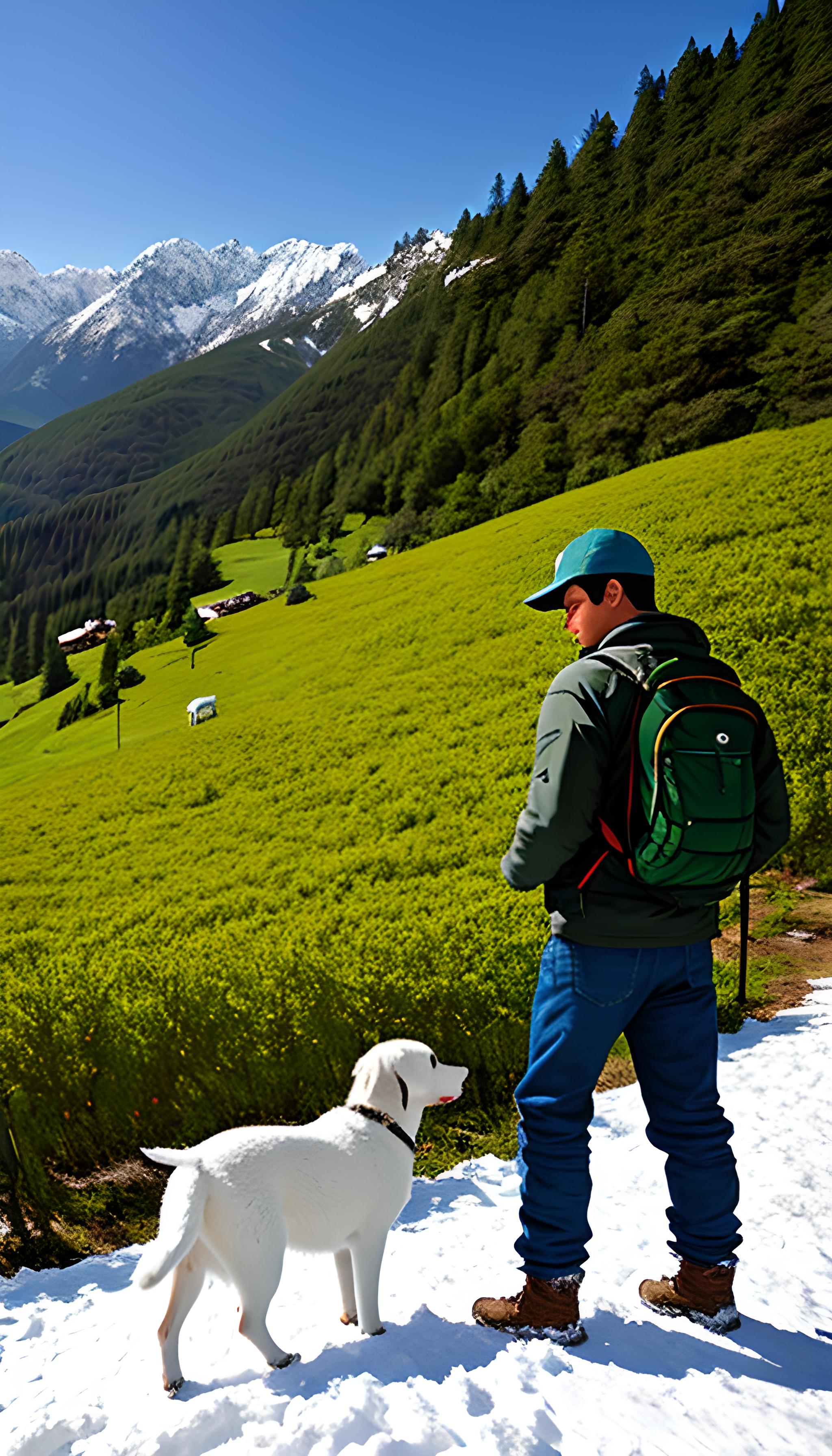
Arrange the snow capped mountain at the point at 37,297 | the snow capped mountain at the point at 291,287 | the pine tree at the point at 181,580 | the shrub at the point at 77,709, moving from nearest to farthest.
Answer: the shrub at the point at 77,709 < the pine tree at the point at 181,580 < the snow capped mountain at the point at 291,287 < the snow capped mountain at the point at 37,297

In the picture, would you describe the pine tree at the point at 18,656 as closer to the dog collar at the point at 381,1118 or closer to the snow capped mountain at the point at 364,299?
the snow capped mountain at the point at 364,299

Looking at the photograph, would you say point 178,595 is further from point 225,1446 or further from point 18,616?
point 225,1446

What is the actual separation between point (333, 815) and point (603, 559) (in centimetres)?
497

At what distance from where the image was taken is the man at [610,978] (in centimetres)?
182

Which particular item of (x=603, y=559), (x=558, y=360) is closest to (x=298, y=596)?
(x=558, y=360)

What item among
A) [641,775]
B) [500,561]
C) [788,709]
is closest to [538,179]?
[500,561]

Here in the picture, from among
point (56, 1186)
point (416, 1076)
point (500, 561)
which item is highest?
point (500, 561)

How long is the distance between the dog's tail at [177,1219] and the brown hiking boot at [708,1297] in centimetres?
130

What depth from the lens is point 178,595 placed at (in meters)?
11.2

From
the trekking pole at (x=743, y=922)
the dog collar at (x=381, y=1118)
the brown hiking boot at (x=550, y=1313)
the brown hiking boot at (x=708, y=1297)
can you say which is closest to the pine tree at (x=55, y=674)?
the dog collar at (x=381, y=1118)

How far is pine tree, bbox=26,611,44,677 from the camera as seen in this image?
1119 cm

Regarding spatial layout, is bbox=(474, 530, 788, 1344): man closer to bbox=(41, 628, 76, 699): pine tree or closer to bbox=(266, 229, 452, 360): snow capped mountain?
bbox=(41, 628, 76, 699): pine tree

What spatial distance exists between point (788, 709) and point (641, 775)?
4.76 m

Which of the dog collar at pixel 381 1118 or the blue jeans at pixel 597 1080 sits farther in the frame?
the dog collar at pixel 381 1118
